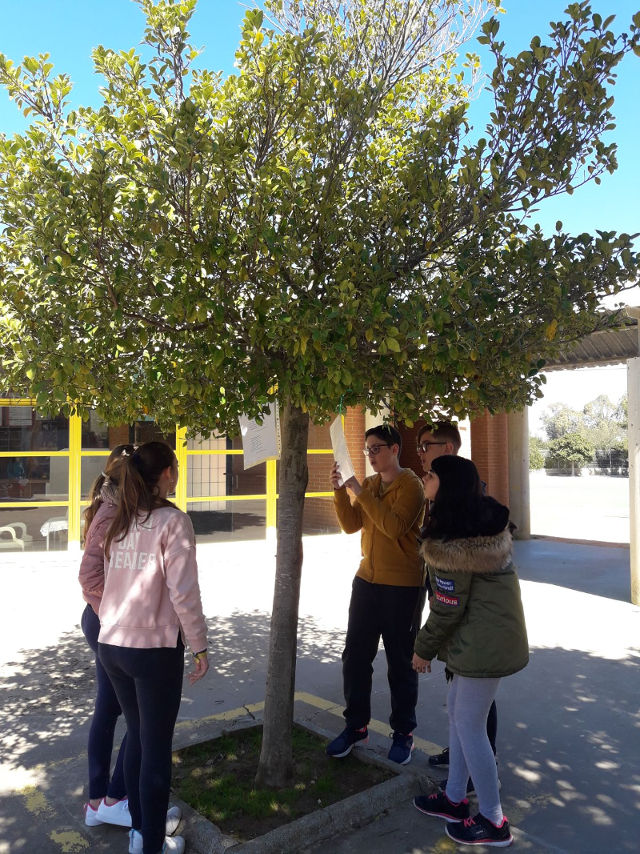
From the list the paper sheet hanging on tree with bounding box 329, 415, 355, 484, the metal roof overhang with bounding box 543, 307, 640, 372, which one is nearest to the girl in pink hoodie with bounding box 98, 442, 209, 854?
the paper sheet hanging on tree with bounding box 329, 415, 355, 484

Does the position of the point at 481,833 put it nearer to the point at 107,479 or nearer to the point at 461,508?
the point at 461,508

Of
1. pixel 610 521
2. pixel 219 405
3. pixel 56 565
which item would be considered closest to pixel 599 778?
pixel 219 405

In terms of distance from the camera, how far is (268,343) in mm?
3207

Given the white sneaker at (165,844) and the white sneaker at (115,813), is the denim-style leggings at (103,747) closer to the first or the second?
the white sneaker at (115,813)

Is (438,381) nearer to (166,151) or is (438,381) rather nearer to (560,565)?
(166,151)

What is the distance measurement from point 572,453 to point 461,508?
58.1m

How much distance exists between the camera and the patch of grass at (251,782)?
3459 millimetres

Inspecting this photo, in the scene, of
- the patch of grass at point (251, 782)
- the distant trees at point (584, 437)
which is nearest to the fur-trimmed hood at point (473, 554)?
the patch of grass at point (251, 782)

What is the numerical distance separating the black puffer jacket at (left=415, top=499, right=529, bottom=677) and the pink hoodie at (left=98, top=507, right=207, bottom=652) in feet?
3.71

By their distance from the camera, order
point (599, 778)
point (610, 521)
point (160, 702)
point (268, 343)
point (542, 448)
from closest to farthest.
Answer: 1. point (160, 702)
2. point (268, 343)
3. point (599, 778)
4. point (610, 521)
5. point (542, 448)

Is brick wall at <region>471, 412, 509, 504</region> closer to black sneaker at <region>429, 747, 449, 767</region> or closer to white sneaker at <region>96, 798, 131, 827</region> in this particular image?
black sneaker at <region>429, 747, 449, 767</region>

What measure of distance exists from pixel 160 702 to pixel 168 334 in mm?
1700

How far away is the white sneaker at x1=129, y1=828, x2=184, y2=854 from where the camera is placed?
3150mm

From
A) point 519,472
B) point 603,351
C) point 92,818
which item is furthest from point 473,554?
point 519,472
